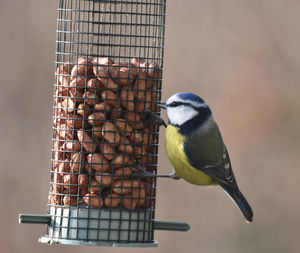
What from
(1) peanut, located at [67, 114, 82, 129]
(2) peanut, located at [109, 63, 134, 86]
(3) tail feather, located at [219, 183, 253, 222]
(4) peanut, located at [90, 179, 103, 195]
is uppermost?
(2) peanut, located at [109, 63, 134, 86]

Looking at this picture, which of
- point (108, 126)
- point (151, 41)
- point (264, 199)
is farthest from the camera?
point (264, 199)

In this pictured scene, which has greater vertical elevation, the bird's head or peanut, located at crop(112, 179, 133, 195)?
the bird's head

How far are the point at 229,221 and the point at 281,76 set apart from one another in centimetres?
207

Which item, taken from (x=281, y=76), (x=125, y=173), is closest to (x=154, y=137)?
(x=125, y=173)

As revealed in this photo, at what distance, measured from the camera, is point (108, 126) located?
4.70m

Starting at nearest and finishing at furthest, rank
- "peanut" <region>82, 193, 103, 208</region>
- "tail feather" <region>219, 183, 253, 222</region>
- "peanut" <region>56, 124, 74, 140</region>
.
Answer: "peanut" <region>82, 193, 103, 208</region>
"peanut" <region>56, 124, 74, 140</region>
"tail feather" <region>219, 183, 253, 222</region>

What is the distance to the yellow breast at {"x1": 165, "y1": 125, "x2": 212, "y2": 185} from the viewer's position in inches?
198

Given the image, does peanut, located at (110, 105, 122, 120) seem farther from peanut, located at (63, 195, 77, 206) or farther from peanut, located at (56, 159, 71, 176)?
peanut, located at (63, 195, 77, 206)

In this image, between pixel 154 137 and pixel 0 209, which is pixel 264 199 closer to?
pixel 0 209

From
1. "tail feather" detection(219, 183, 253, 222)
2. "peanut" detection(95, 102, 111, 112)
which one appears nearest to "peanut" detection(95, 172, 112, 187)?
"peanut" detection(95, 102, 111, 112)

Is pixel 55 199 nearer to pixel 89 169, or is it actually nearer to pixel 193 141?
pixel 89 169

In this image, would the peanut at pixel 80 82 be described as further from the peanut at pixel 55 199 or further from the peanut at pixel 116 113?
the peanut at pixel 55 199

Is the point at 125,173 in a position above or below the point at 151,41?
below

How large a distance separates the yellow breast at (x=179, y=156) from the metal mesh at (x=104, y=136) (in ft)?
0.56
